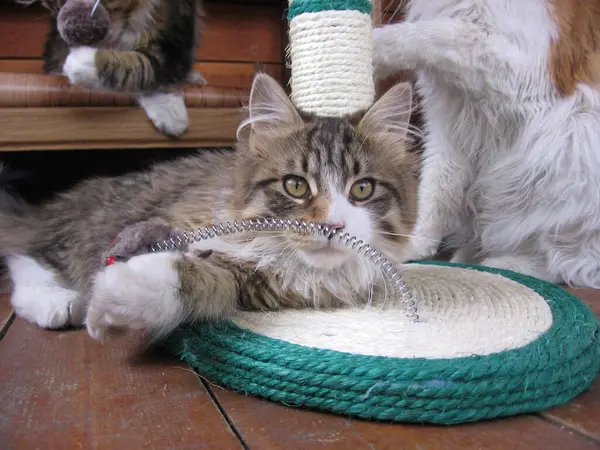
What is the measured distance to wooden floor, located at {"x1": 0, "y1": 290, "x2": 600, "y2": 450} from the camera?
74cm

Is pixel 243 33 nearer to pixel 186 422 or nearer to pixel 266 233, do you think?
pixel 266 233

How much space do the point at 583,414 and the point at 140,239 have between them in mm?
834

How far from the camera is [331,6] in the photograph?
1.40 meters

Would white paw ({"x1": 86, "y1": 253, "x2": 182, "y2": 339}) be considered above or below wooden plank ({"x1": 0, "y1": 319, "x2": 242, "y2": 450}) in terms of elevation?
above

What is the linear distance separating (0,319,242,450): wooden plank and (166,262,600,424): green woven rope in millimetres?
81

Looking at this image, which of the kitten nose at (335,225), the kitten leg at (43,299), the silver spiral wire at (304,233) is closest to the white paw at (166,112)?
the kitten leg at (43,299)

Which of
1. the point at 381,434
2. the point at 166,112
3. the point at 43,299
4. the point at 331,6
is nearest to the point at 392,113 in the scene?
the point at 331,6

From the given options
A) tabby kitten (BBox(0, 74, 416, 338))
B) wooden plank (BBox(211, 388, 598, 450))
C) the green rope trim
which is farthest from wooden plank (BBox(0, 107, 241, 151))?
wooden plank (BBox(211, 388, 598, 450))

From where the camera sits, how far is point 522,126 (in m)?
1.69

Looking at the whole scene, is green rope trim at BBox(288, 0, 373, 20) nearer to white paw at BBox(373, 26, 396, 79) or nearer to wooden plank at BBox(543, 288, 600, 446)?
white paw at BBox(373, 26, 396, 79)

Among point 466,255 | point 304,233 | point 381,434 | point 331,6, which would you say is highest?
point 331,6

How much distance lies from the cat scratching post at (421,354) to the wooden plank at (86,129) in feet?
3.98

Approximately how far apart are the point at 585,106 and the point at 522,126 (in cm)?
18

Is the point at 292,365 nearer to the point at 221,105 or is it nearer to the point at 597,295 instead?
the point at 597,295
